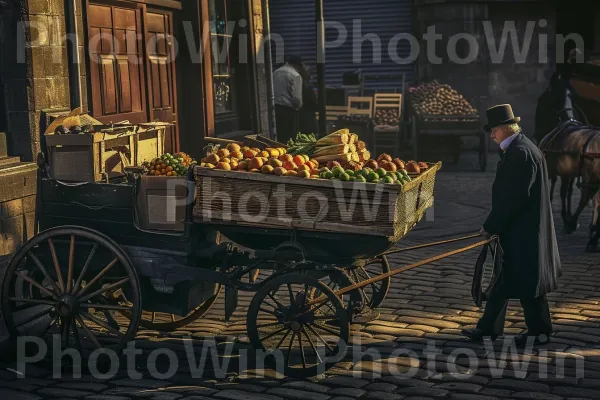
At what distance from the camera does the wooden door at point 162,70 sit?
1159 cm

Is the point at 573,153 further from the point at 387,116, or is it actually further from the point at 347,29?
the point at 347,29

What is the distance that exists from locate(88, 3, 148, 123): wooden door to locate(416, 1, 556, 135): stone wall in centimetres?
1197

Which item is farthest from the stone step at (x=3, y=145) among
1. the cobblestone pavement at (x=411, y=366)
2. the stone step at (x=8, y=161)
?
the cobblestone pavement at (x=411, y=366)

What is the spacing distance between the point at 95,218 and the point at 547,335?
11.8ft

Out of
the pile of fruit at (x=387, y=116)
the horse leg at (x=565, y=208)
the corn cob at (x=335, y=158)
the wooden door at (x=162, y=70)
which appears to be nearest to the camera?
the corn cob at (x=335, y=158)

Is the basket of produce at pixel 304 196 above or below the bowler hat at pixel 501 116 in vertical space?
below

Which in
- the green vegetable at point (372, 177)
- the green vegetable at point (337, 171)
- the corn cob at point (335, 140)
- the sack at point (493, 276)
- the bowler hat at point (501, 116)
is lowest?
the sack at point (493, 276)

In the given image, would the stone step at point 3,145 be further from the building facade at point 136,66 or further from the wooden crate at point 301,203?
the wooden crate at point 301,203

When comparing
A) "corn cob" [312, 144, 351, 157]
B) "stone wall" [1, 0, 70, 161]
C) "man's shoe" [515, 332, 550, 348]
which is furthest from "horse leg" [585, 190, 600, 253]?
"stone wall" [1, 0, 70, 161]

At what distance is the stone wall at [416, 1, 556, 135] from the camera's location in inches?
863

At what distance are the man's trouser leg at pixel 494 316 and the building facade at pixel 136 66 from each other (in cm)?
380

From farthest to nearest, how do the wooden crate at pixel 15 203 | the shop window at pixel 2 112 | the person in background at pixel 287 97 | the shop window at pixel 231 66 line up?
1. the person in background at pixel 287 97
2. the shop window at pixel 231 66
3. the shop window at pixel 2 112
4. the wooden crate at pixel 15 203

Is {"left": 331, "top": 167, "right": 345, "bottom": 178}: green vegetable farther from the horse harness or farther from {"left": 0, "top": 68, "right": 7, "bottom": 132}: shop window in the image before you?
the horse harness

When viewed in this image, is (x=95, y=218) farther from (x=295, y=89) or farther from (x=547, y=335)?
(x=295, y=89)
